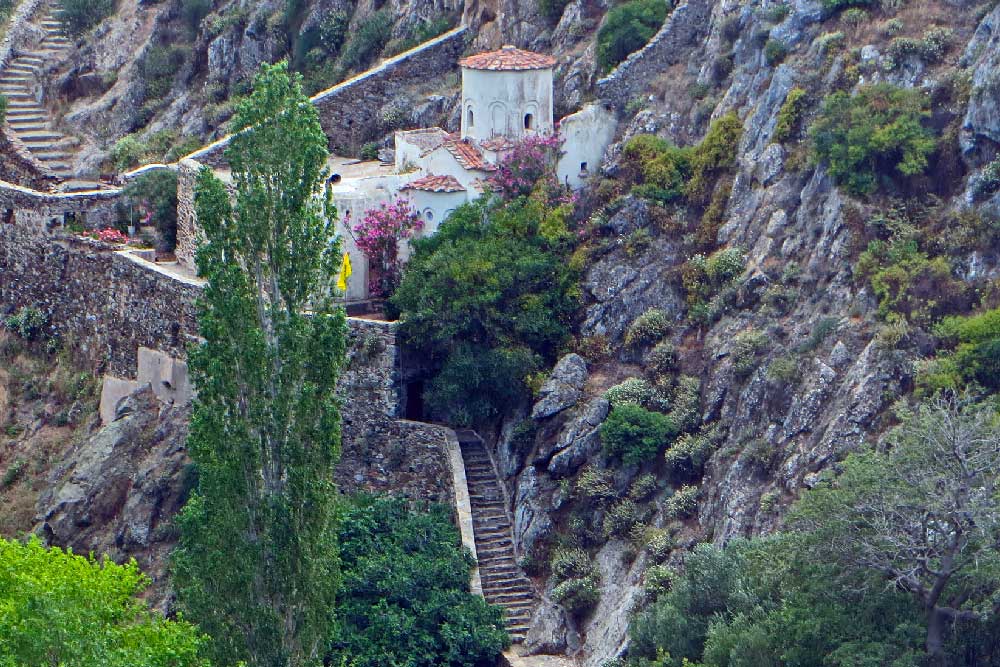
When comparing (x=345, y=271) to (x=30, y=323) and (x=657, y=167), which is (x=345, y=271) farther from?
(x=30, y=323)

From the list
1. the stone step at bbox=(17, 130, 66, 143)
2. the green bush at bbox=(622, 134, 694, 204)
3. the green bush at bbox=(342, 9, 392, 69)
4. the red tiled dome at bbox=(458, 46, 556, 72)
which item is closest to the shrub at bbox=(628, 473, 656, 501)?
the green bush at bbox=(622, 134, 694, 204)

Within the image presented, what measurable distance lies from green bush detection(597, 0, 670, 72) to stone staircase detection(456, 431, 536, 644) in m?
10.3

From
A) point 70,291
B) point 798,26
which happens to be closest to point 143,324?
point 70,291

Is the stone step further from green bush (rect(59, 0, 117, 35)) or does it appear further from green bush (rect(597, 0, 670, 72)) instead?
green bush (rect(597, 0, 670, 72))

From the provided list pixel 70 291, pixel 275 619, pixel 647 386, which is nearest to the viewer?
pixel 275 619

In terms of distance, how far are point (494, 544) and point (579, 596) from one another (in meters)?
3.32

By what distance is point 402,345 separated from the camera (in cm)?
4512

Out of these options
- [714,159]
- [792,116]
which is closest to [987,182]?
[792,116]

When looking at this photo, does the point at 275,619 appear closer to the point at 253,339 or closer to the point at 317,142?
the point at 253,339

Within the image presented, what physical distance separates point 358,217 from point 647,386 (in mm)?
8189

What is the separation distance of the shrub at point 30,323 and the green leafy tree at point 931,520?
23.9 metres

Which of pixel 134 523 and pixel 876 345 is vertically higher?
pixel 876 345

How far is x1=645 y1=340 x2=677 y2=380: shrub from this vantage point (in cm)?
4275

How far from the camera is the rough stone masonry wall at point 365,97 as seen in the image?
174 feet
